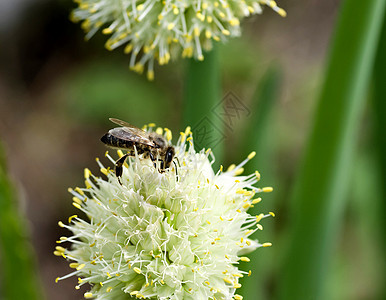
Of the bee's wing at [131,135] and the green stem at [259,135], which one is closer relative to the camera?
the bee's wing at [131,135]

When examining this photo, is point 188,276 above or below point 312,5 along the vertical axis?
below

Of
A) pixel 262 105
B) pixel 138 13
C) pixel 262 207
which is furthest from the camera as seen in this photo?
pixel 262 207

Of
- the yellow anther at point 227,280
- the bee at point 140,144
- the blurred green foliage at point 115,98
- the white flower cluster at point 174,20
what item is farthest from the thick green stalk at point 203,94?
the blurred green foliage at point 115,98

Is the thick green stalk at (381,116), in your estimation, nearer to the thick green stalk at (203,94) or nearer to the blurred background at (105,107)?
the thick green stalk at (203,94)

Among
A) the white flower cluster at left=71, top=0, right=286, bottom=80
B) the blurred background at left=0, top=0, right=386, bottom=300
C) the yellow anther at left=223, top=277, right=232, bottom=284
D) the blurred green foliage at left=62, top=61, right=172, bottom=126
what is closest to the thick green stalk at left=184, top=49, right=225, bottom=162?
the white flower cluster at left=71, top=0, right=286, bottom=80

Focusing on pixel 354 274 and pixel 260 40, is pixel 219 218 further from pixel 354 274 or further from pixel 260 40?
pixel 260 40

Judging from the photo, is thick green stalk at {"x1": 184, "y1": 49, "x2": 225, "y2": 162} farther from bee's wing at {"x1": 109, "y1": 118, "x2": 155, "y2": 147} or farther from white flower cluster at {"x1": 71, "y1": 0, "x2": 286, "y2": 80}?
bee's wing at {"x1": 109, "y1": 118, "x2": 155, "y2": 147}

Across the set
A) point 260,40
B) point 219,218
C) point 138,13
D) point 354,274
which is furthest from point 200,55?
point 260,40
